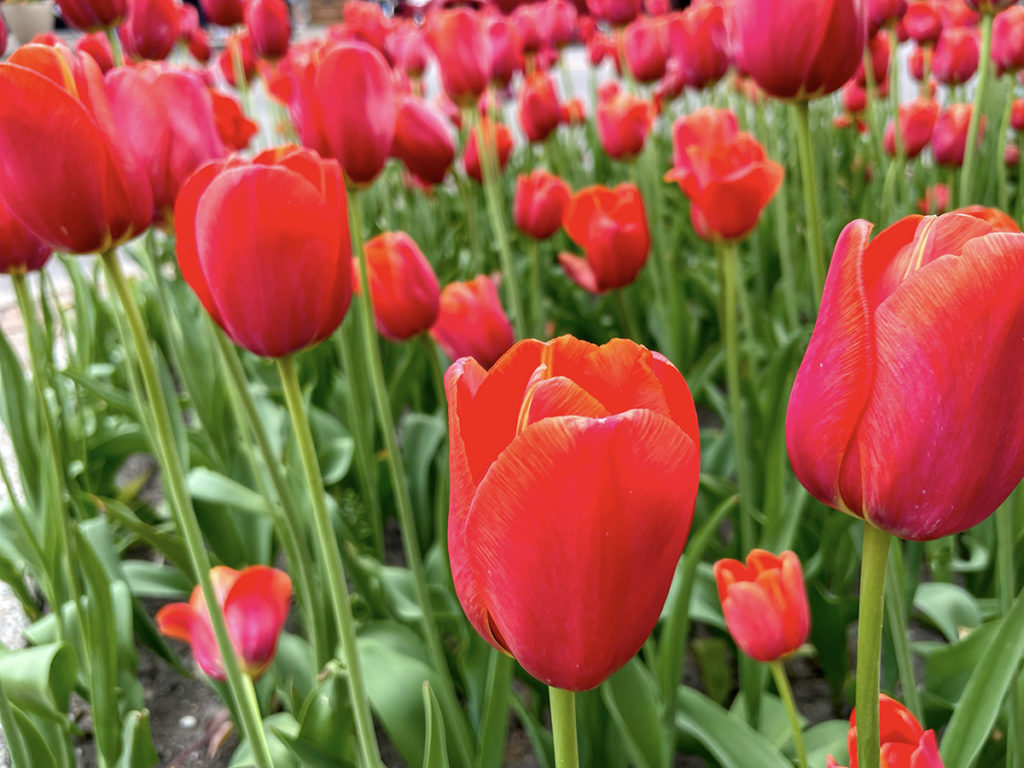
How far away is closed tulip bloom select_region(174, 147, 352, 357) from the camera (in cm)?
44

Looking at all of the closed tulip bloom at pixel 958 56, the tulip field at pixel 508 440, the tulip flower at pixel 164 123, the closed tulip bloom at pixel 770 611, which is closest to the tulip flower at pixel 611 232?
the tulip field at pixel 508 440

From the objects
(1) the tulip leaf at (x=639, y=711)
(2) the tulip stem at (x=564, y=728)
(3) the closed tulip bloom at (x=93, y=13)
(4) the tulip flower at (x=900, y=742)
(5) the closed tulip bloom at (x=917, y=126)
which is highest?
(3) the closed tulip bloom at (x=93, y=13)

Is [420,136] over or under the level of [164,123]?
under

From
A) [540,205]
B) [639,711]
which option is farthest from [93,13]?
[639,711]

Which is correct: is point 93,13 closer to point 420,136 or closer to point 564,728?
point 420,136

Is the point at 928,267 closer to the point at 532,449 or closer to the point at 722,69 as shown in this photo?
the point at 532,449

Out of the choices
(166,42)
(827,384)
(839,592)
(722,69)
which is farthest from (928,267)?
(722,69)

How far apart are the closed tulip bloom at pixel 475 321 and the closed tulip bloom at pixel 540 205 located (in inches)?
18.4

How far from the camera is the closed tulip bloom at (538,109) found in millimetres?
1635

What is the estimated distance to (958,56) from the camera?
5.67ft

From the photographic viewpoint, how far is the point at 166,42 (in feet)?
3.82

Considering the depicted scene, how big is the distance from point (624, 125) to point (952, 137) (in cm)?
51

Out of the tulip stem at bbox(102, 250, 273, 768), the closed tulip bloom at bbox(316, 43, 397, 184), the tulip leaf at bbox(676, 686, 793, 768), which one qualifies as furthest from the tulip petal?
the closed tulip bloom at bbox(316, 43, 397, 184)

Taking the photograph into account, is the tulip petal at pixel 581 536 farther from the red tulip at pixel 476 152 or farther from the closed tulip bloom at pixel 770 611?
the red tulip at pixel 476 152
